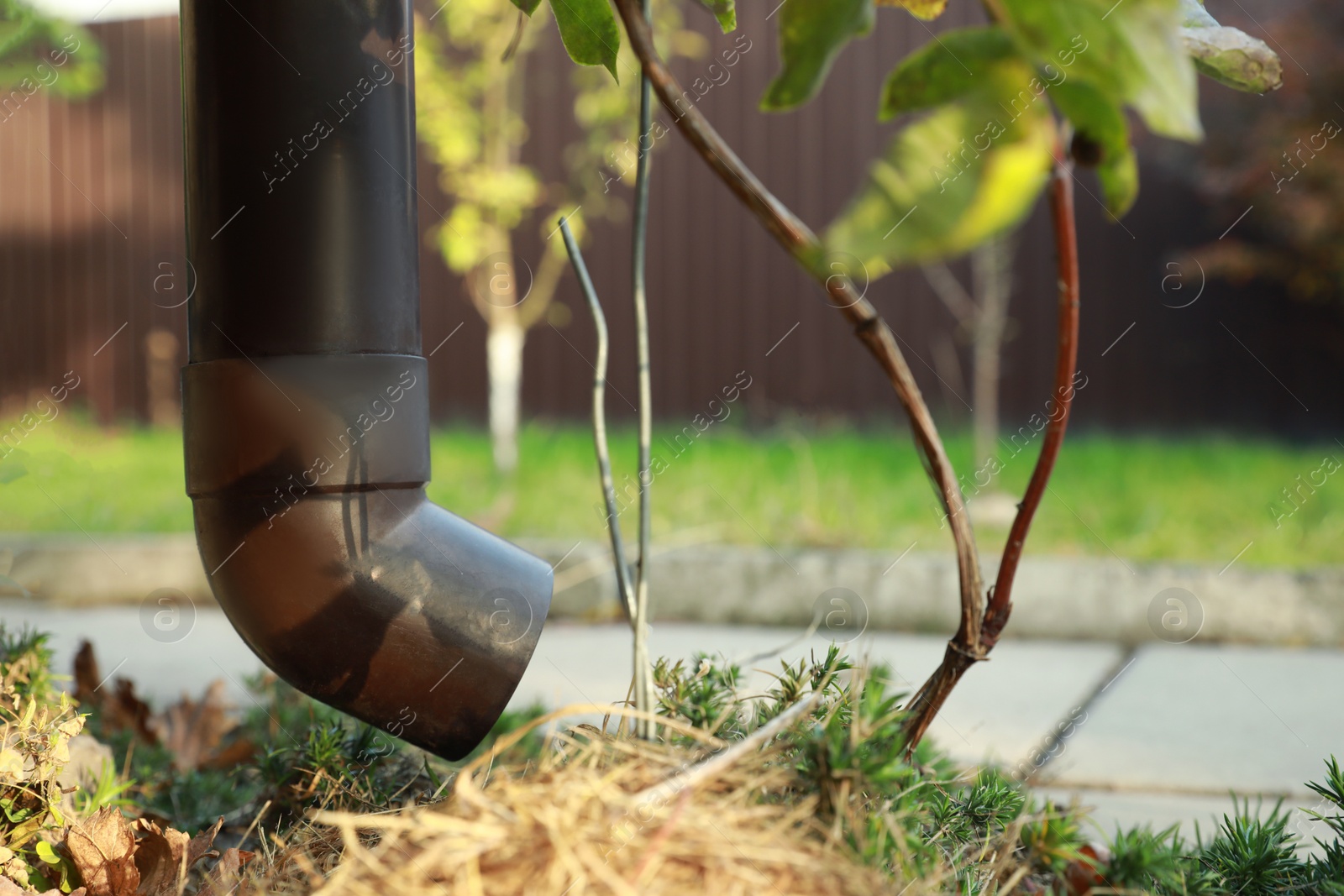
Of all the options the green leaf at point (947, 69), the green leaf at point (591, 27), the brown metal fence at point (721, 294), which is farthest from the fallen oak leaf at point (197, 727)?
the brown metal fence at point (721, 294)

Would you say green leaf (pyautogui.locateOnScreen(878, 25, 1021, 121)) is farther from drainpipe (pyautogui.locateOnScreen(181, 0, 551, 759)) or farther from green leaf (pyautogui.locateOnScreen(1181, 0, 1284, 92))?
drainpipe (pyautogui.locateOnScreen(181, 0, 551, 759))

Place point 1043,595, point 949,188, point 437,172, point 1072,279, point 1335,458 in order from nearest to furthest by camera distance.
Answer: point 949,188 → point 1072,279 → point 1043,595 → point 1335,458 → point 437,172

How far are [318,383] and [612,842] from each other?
0.53 meters

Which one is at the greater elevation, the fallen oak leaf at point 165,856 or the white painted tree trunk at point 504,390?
the white painted tree trunk at point 504,390

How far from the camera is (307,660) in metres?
0.91

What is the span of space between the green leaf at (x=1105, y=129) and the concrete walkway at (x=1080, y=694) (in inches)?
35.0

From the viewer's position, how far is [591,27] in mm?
782

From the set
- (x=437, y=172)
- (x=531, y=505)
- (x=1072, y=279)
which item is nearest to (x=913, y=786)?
(x=1072, y=279)

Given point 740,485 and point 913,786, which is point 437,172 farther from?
point 913,786

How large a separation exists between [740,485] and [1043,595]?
4.46 ft

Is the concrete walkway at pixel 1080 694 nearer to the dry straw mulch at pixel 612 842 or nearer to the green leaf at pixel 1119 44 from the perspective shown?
the dry straw mulch at pixel 612 842

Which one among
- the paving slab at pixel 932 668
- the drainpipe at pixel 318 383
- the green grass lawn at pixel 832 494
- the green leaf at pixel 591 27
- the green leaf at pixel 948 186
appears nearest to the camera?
the green leaf at pixel 948 186

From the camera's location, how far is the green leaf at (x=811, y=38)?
51 cm

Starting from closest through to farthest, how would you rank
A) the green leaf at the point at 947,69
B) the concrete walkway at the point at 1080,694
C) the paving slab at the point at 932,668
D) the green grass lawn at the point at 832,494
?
the green leaf at the point at 947,69 → the concrete walkway at the point at 1080,694 → the paving slab at the point at 932,668 → the green grass lawn at the point at 832,494
